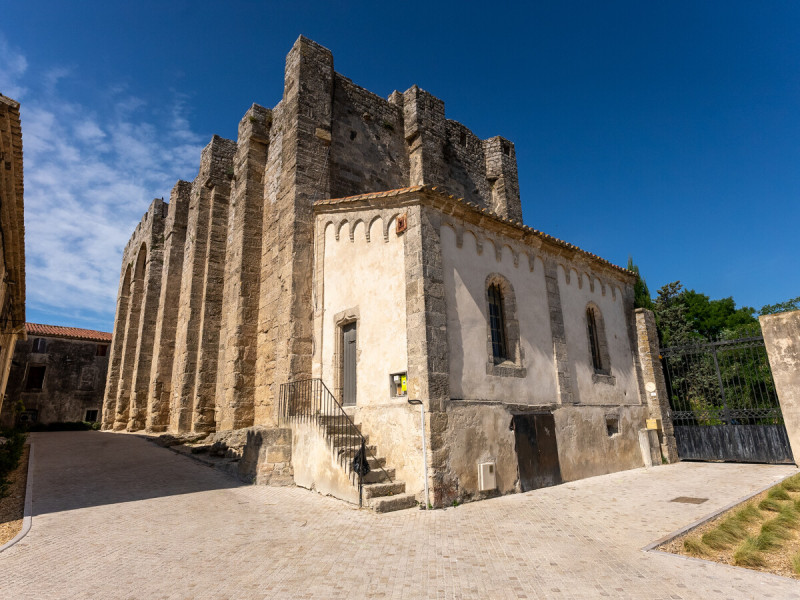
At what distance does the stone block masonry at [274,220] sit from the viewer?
10758 mm

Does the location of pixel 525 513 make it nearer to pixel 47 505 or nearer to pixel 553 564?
pixel 553 564

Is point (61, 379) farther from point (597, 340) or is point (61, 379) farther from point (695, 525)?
point (695, 525)

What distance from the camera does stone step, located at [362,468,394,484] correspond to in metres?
7.26

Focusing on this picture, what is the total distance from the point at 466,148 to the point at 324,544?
1400cm

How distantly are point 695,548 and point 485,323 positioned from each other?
4.91 metres

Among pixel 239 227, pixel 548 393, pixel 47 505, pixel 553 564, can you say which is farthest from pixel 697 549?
pixel 239 227

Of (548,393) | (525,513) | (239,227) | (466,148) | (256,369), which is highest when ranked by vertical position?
(466,148)

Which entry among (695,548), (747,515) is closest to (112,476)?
(695,548)

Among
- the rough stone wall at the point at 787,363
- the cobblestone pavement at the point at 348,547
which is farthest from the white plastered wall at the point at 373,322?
the rough stone wall at the point at 787,363

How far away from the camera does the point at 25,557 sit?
15.2ft

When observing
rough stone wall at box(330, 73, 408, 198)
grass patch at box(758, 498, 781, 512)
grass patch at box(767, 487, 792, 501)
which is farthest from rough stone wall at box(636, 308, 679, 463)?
rough stone wall at box(330, 73, 408, 198)

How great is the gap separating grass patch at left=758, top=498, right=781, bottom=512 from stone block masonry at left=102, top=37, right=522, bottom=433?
5058 mm

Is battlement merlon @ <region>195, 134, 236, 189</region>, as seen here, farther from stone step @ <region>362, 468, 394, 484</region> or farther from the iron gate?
the iron gate

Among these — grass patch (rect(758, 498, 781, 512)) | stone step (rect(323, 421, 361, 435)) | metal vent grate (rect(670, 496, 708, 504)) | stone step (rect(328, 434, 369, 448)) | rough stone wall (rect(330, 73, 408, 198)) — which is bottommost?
metal vent grate (rect(670, 496, 708, 504))
